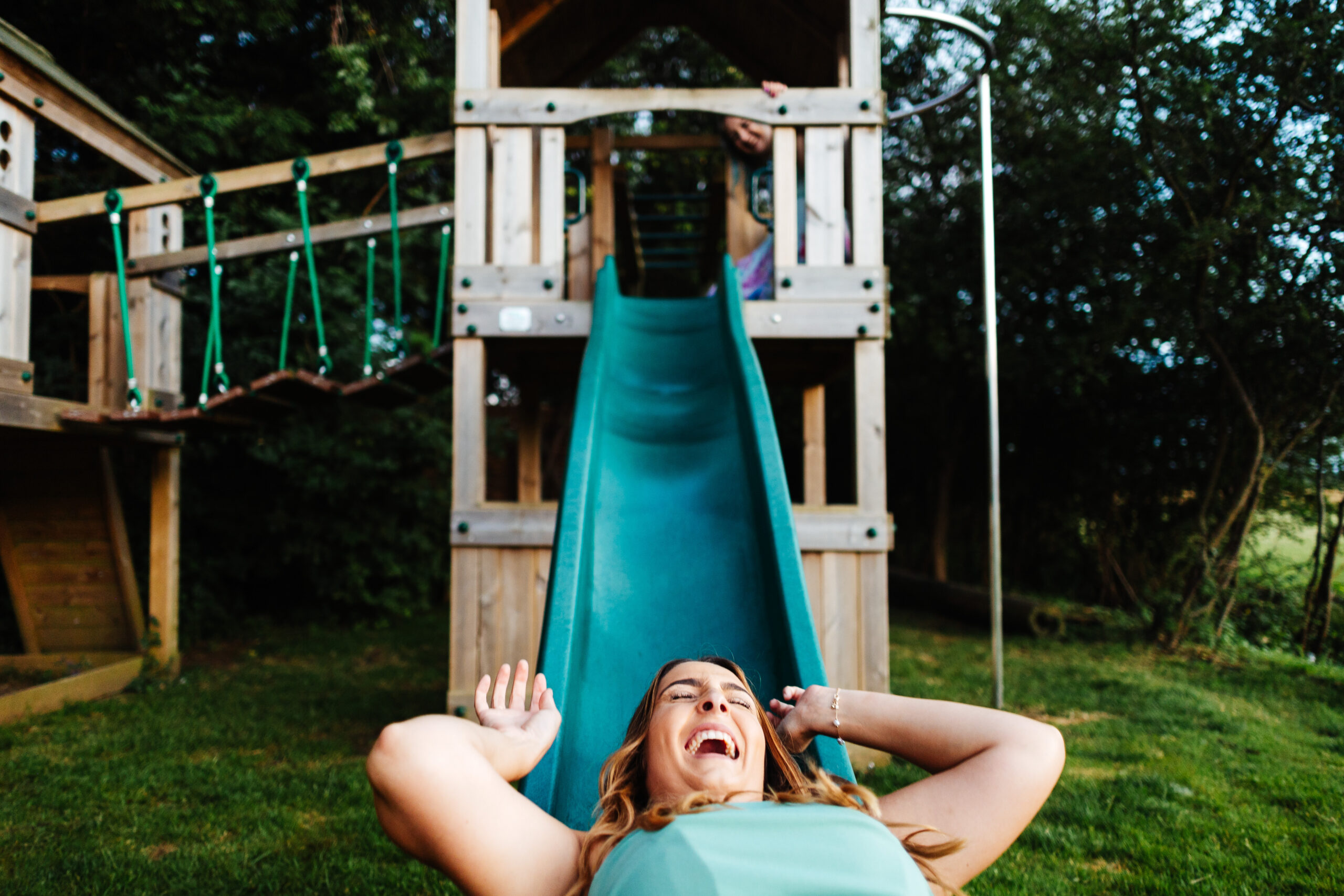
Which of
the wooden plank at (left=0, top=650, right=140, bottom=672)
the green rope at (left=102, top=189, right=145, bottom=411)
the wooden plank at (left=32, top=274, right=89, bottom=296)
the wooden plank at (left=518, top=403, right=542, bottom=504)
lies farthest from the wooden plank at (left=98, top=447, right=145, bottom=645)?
the wooden plank at (left=518, top=403, right=542, bottom=504)

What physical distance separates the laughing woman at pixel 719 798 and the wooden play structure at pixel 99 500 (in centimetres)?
428

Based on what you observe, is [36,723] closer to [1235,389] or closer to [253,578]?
[253,578]

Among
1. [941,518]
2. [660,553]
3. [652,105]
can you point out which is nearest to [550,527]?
[660,553]

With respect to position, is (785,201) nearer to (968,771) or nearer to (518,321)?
(518,321)

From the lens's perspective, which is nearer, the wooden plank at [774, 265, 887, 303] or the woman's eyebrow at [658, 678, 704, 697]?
the woman's eyebrow at [658, 678, 704, 697]

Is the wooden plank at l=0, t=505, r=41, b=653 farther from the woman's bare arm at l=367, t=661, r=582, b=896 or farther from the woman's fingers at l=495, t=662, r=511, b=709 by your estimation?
the woman's bare arm at l=367, t=661, r=582, b=896

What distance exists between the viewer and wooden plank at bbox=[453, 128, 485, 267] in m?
3.98

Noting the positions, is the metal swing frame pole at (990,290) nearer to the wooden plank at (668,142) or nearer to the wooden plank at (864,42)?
the wooden plank at (864,42)

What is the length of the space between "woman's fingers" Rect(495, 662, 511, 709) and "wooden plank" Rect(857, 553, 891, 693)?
2.49m

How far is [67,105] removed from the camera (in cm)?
455

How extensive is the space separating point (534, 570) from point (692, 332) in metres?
1.48

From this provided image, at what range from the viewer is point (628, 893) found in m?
1.15

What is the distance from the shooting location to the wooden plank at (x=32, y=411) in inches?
157

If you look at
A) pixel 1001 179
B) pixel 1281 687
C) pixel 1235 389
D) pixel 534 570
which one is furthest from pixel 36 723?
pixel 1001 179
